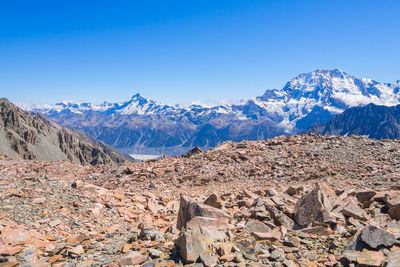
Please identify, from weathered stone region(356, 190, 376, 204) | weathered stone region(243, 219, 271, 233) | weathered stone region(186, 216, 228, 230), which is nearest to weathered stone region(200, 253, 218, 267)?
weathered stone region(186, 216, 228, 230)

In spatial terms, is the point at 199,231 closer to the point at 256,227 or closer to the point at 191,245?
the point at 191,245

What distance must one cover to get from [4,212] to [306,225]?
1242cm

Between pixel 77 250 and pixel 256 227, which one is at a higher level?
pixel 256 227

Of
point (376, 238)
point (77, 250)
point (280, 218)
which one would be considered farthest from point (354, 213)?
point (77, 250)

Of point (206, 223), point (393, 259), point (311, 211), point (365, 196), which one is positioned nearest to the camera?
point (393, 259)

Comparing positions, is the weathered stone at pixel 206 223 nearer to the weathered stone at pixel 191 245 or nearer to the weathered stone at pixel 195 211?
the weathered stone at pixel 195 211

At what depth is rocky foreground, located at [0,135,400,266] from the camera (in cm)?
806

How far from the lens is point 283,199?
1456 cm

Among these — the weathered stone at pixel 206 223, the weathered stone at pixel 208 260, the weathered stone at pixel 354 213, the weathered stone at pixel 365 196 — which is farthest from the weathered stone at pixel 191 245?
the weathered stone at pixel 365 196

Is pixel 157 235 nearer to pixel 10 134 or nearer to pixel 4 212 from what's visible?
pixel 4 212

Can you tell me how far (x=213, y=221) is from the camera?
1045 cm

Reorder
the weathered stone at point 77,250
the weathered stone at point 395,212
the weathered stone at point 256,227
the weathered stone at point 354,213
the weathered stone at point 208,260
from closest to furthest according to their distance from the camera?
the weathered stone at point 208,260
the weathered stone at point 77,250
the weathered stone at point 256,227
the weathered stone at point 354,213
the weathered stone at point 395,212

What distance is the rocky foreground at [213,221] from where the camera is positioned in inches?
317

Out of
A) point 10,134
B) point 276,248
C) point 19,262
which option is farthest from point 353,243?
point 10,134
